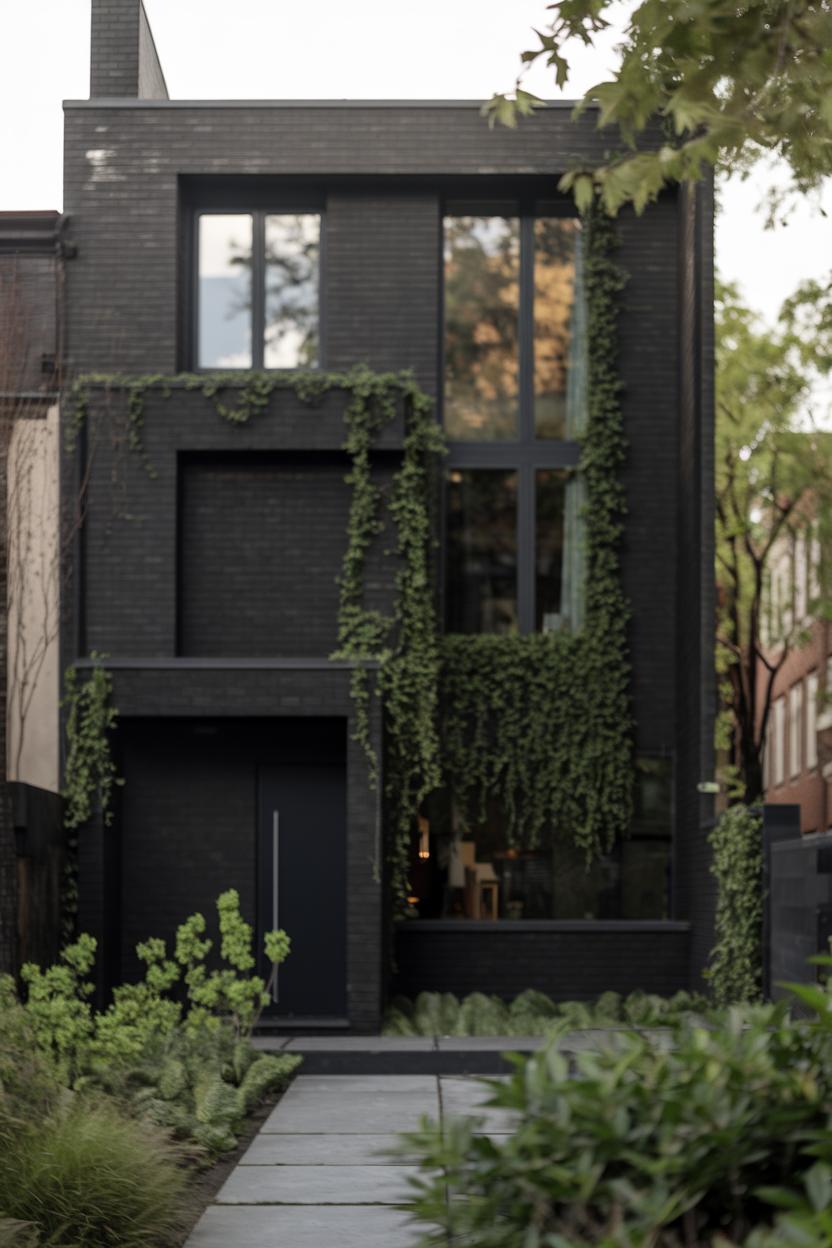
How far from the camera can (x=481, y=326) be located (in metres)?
19.2

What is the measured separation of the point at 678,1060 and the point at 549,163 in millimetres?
15817

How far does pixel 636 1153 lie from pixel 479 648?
15.0 meters

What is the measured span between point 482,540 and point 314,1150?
980 centimetres

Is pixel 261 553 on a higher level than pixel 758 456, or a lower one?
lower

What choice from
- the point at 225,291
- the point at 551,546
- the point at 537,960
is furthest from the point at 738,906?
the point at 225,291

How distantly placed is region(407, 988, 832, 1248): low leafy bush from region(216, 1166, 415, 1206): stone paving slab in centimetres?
459

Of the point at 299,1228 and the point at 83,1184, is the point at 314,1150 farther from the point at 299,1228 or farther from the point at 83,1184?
Result: the point at 83,1184

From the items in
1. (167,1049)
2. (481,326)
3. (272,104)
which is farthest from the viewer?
(481,326)

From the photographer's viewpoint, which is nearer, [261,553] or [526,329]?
[261,553]

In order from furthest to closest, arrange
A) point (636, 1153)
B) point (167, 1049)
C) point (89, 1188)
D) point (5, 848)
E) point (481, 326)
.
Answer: point (481, 326), point (5, 848), point (167, 1049), point (89, 1188), point (636, 1153)

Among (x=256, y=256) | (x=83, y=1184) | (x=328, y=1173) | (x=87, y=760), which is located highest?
(x=256, y=256)

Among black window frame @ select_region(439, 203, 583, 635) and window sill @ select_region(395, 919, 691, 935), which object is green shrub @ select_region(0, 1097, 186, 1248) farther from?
black window frame @ select_region(439, 203, 583, 635)

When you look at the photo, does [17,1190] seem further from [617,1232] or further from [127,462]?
[127,462]

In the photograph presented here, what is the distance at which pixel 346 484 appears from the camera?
59.3 ft
